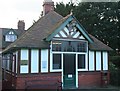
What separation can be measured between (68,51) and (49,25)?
11.6 feet

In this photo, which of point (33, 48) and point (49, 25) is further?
point (49, 25)

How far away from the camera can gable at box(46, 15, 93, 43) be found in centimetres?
1725

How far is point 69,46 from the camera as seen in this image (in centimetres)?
1778

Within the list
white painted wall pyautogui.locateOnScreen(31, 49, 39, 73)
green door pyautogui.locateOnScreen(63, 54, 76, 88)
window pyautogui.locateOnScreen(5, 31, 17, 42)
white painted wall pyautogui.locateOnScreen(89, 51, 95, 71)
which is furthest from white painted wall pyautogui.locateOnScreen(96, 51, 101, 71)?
window pyautogui.locateOnScreen(5, 31, 17, 42)

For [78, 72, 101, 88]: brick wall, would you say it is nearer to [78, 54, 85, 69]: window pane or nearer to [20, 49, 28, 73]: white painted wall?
[78, 54, 85, 69]: window pane

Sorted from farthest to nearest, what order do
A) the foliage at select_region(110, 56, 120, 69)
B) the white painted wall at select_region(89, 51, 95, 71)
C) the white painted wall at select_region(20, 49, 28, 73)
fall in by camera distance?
the foliage at select_region(110, 56, 120, 69) < the white painted wall at select_region(89, 51, 95, 71) < the white painted wall at select_region(20, 49, 28, 73)

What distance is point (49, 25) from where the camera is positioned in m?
20.1

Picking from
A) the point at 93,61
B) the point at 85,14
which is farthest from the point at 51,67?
the point at 85,14

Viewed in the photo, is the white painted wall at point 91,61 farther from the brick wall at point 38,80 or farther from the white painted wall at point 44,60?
the white painted wall at point 44,60

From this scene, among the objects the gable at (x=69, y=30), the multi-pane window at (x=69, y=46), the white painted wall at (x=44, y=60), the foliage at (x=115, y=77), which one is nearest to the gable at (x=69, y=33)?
the gable at (x=69, y=30)

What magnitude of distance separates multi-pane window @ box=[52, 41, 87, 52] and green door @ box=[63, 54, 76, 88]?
457 millimetres

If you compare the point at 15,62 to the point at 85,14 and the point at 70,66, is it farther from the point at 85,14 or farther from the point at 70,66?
the point at 85,14

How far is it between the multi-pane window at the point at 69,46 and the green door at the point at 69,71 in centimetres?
46

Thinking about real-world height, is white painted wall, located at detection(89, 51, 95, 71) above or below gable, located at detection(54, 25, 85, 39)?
below
